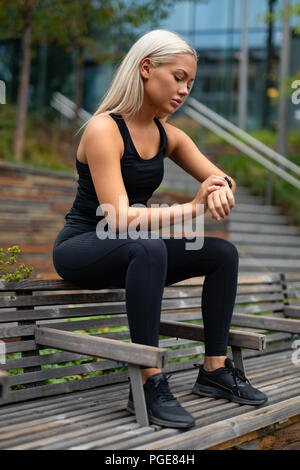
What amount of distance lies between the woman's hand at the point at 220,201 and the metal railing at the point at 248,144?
6779 millimetres

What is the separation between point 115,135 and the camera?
2518 mm

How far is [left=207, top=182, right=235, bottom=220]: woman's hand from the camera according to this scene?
97.6 inches

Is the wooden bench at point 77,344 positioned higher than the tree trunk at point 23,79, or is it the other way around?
the tree trunk at point 23,79

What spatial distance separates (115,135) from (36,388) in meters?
1.02

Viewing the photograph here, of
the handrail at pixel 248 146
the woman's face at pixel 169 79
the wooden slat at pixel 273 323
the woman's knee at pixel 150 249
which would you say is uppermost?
the handrail at pixel 248 146

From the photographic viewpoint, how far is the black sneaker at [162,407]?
2.11 meters

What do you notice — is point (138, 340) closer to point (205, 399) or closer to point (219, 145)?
point (205, 399)

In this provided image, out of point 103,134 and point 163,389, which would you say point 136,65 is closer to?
point 103,134

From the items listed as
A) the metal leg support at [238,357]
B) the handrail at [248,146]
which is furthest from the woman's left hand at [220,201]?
the handrail at [248,146]

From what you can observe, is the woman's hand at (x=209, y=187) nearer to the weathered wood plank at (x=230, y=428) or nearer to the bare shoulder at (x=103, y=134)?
the bare shoulder at (x=103, y=134)

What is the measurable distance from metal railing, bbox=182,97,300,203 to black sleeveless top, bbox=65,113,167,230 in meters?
6.71

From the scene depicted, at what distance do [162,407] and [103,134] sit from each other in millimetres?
1028

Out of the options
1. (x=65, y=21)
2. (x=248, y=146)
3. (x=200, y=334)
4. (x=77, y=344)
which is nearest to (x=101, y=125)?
(x=77, y=344)

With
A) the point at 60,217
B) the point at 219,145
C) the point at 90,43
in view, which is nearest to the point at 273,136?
the point at 219,145
